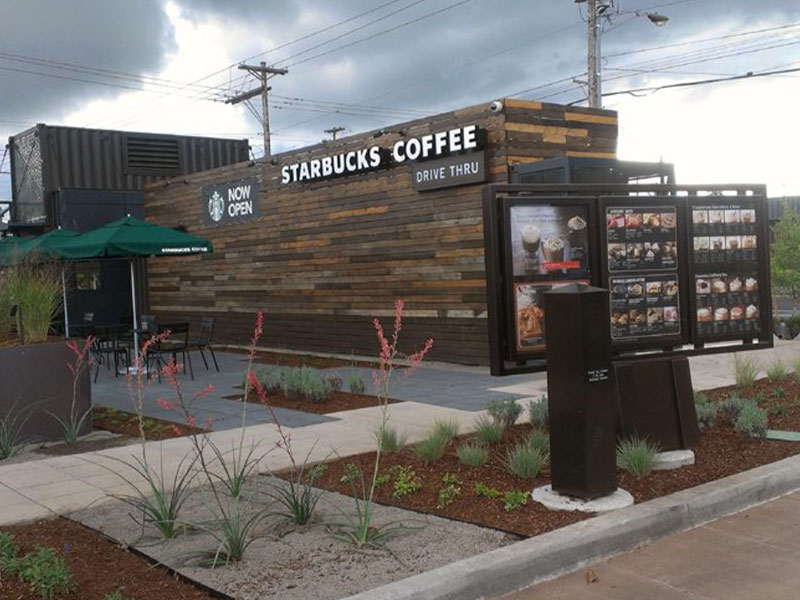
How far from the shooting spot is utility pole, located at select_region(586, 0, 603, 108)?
22656 mm

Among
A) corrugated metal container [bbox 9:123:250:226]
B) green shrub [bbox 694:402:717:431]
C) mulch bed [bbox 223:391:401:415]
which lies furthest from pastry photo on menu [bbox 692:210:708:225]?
corrugated metal container [bbox 9:123:250:226]

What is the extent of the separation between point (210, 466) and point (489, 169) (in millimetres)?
7368

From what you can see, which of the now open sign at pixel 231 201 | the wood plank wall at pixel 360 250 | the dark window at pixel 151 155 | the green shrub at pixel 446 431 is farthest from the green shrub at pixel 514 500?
the dark window at pixel 151 155

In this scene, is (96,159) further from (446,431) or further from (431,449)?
(431,449)

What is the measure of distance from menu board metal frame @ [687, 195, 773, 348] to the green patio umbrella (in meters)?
8.14

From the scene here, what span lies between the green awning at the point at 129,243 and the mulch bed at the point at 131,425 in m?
2.85

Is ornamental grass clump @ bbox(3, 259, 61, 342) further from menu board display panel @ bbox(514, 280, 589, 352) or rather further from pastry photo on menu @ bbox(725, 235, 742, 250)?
pastry photo on menu @ bbox(725, 235, 742, 250)

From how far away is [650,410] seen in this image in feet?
22.2

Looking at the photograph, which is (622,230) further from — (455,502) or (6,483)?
(6,483)

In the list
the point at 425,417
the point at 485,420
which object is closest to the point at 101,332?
the point at 425,417

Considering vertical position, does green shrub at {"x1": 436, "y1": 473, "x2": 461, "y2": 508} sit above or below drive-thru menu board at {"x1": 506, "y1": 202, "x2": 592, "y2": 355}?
below

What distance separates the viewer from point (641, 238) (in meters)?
6.94

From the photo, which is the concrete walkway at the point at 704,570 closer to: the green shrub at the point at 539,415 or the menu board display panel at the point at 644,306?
the menu board display panel at the point at 644,306

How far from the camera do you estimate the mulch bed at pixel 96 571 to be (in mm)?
4273
